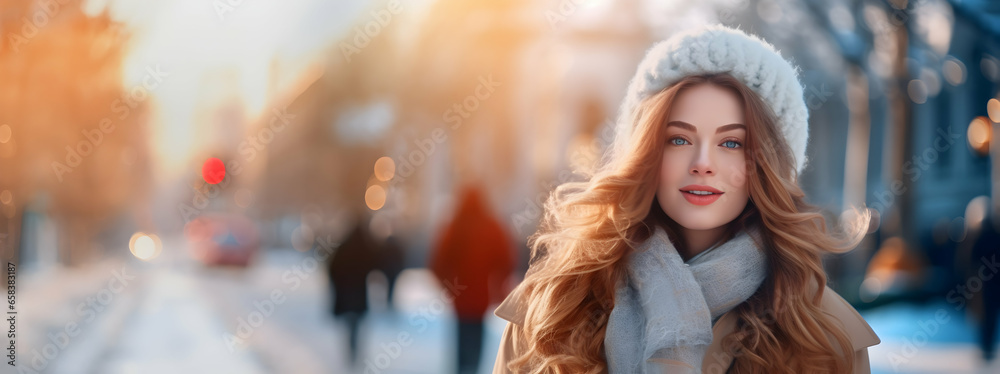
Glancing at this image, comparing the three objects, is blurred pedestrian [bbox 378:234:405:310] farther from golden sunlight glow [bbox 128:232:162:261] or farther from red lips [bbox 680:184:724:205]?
golden sunlight glow [bbox 128:232:162:261]

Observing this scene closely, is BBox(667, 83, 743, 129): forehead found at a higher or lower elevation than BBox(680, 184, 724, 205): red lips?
higher

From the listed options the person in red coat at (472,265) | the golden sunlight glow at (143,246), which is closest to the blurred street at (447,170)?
the person in red coat at (472,265)

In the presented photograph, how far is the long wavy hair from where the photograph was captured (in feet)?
6.26

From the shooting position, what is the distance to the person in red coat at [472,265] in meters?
6.05

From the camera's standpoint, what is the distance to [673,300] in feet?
6.30

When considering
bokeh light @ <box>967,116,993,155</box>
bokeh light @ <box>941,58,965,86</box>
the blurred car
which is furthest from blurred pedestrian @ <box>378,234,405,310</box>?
the blurred car

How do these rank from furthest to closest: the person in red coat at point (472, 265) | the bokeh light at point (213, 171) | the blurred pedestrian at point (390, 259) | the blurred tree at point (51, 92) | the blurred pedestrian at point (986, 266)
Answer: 1. the bokeh light at point (213, 171)
2. the blurred tree at point (51, 92)
3. the blurred pedestrian at point (390, 259)
4. the blurred pedestrian at point (986, 266)
5. the person in red coat at point (472, 265)

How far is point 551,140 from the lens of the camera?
13703 millimetres

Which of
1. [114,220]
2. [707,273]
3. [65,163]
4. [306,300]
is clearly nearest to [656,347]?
[707,273]

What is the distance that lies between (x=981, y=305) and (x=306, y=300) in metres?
10.8

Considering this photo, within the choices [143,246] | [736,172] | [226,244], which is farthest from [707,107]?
[143,246]

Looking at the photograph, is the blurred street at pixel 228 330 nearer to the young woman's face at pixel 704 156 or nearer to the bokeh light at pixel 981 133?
the young woman's face at pixel 704 156

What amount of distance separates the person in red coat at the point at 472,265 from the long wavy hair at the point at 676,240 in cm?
391

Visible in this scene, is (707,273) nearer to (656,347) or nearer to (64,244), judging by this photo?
(656,347)
